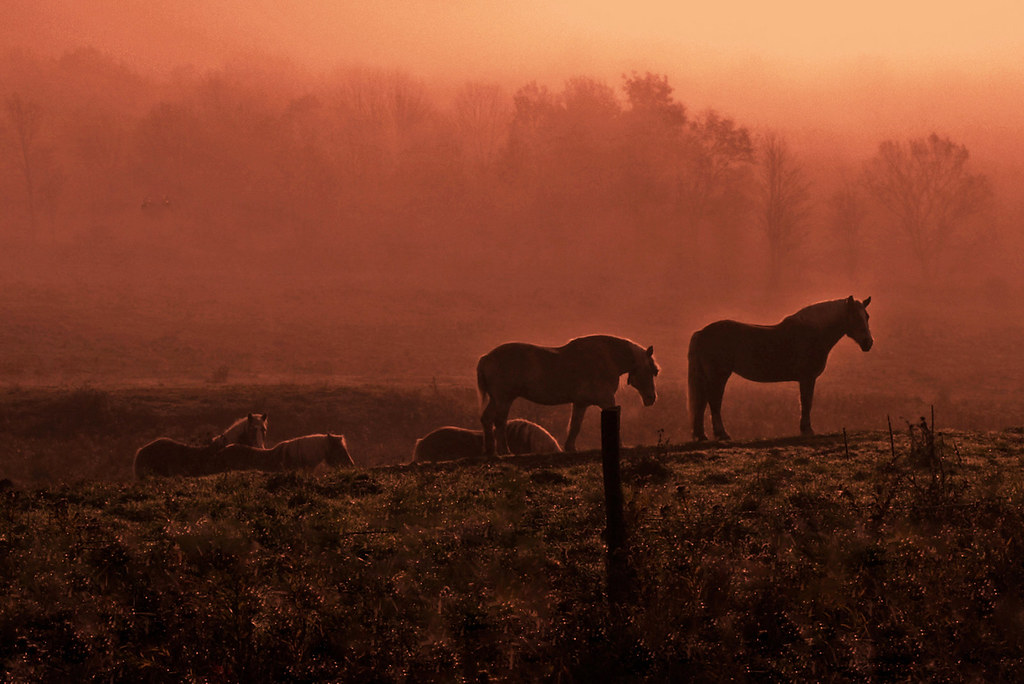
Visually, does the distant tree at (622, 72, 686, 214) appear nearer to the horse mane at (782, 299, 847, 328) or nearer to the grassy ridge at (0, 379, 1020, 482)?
the grassy ridge at (0, 379, 1020, 482)

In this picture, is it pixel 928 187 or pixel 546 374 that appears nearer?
pixel 546 374

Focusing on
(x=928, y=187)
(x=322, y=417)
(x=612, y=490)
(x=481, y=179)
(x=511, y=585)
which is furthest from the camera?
(x=481, y=179)

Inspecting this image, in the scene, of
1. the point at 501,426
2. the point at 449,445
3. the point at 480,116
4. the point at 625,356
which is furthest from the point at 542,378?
the point at 480,116

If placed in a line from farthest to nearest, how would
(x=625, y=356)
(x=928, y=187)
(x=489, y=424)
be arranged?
Answer: (x=928, y=187)
(x=625, y=356)
(x=489, y=424)

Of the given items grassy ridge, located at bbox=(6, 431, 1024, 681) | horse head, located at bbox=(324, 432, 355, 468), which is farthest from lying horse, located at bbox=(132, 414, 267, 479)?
grassy ridge, located at bbox=(6, 431, 1024, 681)

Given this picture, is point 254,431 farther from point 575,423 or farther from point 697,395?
point 697,395

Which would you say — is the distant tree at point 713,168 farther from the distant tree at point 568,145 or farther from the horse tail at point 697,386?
the horse tail at point 697,386

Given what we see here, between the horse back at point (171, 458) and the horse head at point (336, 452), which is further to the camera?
the horse head at point (336, 452)

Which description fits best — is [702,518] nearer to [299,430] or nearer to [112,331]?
[299,430]

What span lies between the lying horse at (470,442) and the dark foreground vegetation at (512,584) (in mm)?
7388

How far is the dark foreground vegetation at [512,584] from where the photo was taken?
7559 millimetres

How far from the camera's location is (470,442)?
68.2ft

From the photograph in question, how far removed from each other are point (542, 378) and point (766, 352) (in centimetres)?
479

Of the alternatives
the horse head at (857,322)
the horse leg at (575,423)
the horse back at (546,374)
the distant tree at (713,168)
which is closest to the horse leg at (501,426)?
the horse back at (546,374)
